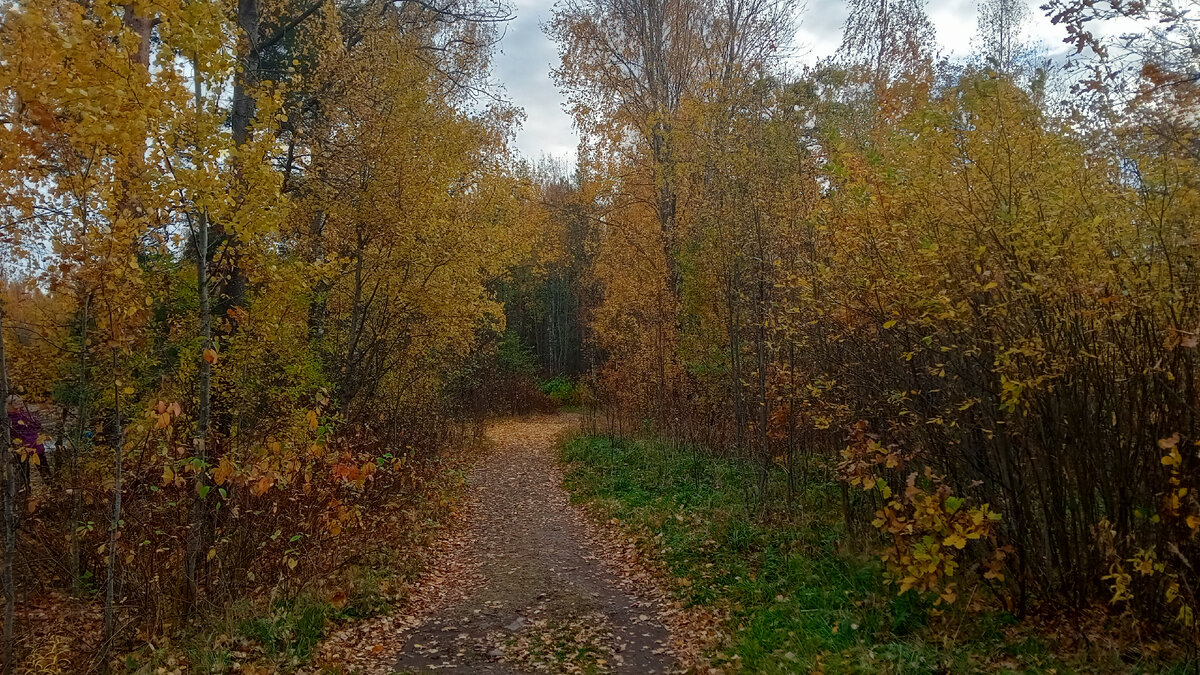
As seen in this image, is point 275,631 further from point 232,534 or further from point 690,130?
point 690,130

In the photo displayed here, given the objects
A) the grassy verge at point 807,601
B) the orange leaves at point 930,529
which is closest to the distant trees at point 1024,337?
the orange leaves at point 930,529

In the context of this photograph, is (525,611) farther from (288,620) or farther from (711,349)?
(711,349)

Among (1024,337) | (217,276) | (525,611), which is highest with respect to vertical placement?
(217,276)

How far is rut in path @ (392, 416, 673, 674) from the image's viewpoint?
5734mm

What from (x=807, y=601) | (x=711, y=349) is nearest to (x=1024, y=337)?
(x=807, y=601)

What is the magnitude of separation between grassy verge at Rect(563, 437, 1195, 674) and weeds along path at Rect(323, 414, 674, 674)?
62 centimetres

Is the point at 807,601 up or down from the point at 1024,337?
down

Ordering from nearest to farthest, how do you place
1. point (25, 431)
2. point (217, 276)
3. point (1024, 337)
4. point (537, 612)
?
point (1024, 337), point (217, 276), point (537, 612), point (25, 431)

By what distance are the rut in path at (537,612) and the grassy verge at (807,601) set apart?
2.22ft

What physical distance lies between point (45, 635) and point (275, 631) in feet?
6.76

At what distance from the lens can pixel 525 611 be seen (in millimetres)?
6938

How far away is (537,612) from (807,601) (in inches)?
106

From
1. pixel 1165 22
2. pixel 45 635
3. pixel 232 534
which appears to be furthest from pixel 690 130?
pixel 45 635

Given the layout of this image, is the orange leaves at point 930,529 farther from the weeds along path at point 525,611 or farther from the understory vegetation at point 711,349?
the weeds along path at point 525,611
